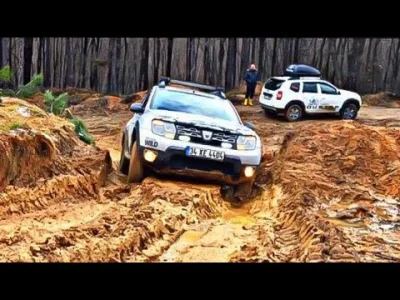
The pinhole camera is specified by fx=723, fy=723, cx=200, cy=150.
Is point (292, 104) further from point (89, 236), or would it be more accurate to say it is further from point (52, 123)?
point (89, 236)

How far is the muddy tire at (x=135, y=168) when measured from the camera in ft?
32.7

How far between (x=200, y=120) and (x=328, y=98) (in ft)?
39.9

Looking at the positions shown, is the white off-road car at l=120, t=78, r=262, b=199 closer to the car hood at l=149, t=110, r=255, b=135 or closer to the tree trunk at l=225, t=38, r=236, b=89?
the car hood at l=149, t=110, r=255, b=135

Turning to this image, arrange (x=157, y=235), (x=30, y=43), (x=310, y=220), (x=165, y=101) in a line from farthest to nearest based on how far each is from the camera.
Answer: (x=30, y=43) → (x=165, y=101) → (x=310, y=220) → (x=157, y=235)

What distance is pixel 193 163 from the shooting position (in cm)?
972

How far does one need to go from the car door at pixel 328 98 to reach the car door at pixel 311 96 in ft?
0.49

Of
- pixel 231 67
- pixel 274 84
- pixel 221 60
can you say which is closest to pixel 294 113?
pixel 274 84

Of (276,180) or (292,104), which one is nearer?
(276,180)

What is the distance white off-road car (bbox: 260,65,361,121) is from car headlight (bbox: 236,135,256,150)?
1120 cm

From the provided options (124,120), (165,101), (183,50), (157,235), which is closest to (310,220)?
(157,235)

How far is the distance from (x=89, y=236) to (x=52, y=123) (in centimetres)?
488

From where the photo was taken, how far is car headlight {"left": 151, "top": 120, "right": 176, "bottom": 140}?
9.74 m

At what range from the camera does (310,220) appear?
8.39m

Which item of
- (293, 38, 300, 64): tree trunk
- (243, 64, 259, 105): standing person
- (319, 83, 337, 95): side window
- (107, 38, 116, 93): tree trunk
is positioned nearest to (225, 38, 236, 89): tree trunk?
(243, 64, 259, 105): standing person
